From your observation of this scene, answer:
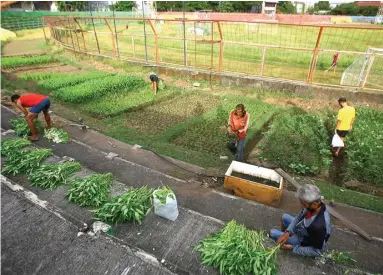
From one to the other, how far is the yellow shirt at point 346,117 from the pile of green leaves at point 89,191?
6433 millimetres

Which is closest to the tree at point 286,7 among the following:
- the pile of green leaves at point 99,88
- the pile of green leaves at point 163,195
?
the pile of green leaves at point 99,88

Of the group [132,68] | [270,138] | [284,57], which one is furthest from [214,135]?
[284,57]

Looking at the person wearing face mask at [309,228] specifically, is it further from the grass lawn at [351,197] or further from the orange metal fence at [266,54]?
the orange metal fence at [266,54]

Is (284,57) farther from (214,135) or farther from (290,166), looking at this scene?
(290,166)

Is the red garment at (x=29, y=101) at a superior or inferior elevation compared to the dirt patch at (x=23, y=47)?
superior

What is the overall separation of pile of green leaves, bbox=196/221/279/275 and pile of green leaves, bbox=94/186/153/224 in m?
1.16

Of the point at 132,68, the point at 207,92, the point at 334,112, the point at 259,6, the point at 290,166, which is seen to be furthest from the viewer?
the point at 259,6

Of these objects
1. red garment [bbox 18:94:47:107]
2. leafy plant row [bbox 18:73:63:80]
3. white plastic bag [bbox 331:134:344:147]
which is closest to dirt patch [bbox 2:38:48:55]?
leafy plant row [bbox 18:73:63:80]

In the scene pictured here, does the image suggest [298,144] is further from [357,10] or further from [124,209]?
[357,10]

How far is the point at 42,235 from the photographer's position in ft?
13.4

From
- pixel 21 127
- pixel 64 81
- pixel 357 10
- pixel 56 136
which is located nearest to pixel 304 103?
pixel 56 136

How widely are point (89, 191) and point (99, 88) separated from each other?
27.3 ft

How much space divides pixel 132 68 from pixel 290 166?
37.5 ft

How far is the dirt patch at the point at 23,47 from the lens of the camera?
73.8 ft
